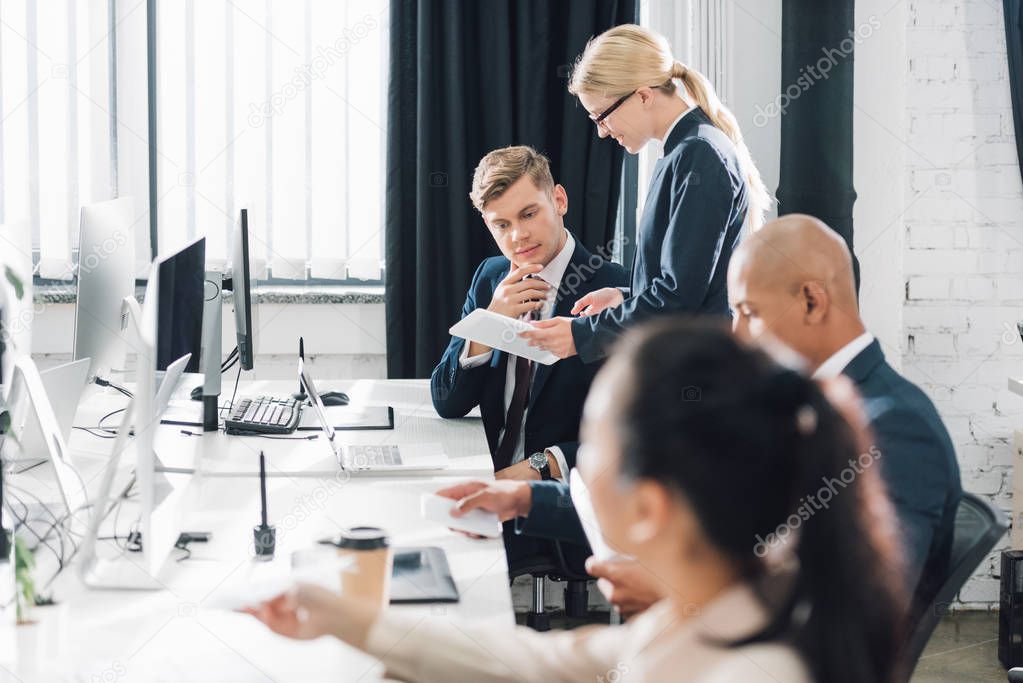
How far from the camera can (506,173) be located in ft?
7.90

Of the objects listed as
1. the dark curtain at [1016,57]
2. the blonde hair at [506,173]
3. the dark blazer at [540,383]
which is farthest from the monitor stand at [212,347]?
the dark curtain at [1016,57]

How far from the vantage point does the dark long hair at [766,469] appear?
0.74m

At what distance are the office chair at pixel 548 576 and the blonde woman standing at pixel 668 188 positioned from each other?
0.43 meters

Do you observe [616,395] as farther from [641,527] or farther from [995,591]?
[995,591]

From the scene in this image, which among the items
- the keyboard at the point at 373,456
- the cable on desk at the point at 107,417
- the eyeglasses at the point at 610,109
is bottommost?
the cable on desk at the point at 107,417

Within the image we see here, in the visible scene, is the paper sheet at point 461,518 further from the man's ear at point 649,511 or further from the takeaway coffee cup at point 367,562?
the man's ear at point 649,511

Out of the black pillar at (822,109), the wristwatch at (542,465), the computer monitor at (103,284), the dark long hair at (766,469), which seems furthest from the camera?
the black pillar at (822,109)

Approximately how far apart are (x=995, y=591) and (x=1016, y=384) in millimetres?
810

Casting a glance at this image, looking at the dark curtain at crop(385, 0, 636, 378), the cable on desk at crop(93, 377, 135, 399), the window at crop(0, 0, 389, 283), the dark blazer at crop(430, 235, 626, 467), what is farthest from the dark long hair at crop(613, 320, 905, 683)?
the window at crop(0, 0, 389, 283)

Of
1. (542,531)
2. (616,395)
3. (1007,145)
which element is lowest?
(542,531)

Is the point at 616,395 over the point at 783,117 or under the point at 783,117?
under

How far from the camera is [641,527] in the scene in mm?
772

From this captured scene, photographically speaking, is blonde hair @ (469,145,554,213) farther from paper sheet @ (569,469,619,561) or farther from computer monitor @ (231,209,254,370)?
paper sheet @ (569,469,619,561)

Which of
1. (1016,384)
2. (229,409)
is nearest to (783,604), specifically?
(229,409)
